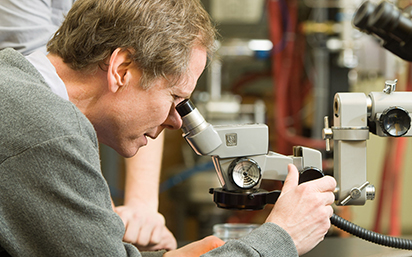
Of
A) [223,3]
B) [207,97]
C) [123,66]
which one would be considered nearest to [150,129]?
[123,66]

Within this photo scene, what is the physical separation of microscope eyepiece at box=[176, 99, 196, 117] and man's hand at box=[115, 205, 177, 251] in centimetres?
41

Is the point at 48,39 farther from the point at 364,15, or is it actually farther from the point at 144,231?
the point at 364,15

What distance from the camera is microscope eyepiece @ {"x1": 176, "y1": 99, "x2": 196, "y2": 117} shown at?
0.96 m

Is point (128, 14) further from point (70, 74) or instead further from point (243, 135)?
point (243, 135)

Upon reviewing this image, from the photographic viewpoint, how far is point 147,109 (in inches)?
38.5

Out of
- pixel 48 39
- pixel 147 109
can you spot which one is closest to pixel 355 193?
pixel 147 109

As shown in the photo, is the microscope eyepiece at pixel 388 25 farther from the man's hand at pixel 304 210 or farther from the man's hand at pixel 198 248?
the man's hand at pixel 198 248

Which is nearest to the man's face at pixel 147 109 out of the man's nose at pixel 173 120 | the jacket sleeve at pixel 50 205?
the man's nose at pixel 173 120

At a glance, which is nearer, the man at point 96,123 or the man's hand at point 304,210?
the man at point 96,123

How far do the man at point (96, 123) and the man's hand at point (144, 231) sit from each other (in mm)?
165

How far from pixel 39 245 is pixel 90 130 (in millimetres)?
213

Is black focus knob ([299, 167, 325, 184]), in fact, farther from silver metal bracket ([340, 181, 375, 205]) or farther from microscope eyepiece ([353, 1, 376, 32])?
A: microscope eyepiece ([353, 1, 376, 32])

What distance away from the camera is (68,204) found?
737 mm

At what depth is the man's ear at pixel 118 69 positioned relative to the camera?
3.01 feet
